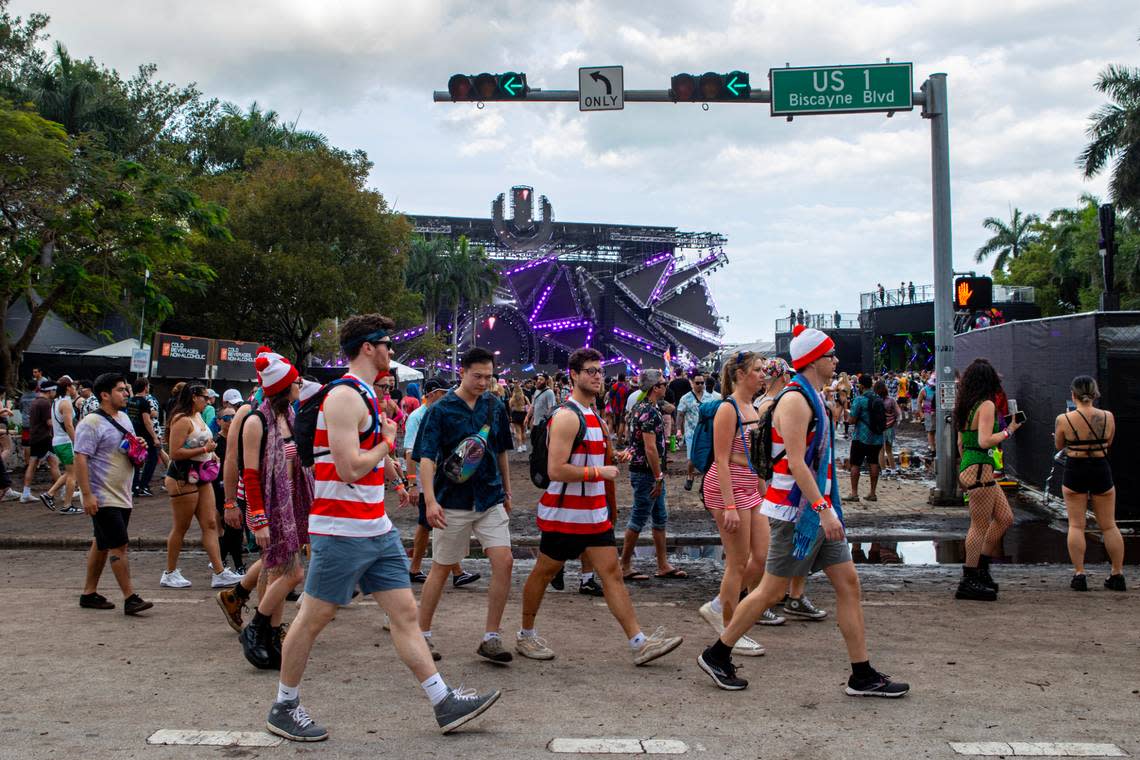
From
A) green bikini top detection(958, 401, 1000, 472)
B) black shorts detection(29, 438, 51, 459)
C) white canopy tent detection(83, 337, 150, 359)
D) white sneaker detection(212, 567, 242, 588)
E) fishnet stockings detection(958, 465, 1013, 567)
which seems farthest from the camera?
white canopy tent detection(83, 337, 150, 359)

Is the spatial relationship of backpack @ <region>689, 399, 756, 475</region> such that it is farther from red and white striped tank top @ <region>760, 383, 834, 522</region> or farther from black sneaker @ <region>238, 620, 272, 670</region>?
black sneaker @ <region>238, 620, 272, 670</region>

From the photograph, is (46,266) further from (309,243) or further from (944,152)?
(944,152)

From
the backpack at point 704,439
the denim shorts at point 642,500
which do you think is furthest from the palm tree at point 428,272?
the backpack at point 704,439

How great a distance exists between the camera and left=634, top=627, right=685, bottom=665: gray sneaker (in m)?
5.66

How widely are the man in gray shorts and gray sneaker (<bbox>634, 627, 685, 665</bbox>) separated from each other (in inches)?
11.5

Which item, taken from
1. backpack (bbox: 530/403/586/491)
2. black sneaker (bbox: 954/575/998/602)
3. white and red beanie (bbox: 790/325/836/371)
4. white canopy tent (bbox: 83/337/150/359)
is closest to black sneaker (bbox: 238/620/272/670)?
backpack (bbox: 530/403/586/491)

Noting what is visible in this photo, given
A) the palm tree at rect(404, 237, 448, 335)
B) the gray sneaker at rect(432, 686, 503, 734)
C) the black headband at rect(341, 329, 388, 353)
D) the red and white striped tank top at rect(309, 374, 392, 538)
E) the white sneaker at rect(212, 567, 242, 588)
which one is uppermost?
the palm tree at rect(404, 237, 448, 335)

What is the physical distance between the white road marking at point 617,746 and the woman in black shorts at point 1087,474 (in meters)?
4.86

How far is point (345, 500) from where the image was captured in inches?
178

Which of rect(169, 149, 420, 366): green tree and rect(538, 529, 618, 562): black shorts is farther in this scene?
rect(169, 149, 420, 366): green tree

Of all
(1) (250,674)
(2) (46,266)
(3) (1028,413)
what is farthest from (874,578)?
(2) (46,266)

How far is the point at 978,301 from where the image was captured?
43.0 ft

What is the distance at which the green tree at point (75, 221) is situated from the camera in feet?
62.0

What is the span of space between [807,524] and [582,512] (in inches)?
50.7
